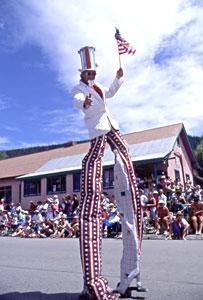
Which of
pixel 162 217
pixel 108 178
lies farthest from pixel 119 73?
pixel 108 178

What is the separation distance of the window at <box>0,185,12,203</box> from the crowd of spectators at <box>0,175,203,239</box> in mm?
11364

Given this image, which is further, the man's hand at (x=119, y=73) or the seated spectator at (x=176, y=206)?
the seated spectator at (x=176, y=206)

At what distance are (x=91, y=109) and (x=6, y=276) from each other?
7.77 feet

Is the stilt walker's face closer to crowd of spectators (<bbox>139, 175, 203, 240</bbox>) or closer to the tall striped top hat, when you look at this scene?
the tall striped top hat

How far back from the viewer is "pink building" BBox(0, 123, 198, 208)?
71.8 feet

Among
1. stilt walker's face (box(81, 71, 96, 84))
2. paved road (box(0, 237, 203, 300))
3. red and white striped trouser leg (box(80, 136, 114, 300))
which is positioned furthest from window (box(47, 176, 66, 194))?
red and white striped trouser leg (box(80, 136, 114, 300))

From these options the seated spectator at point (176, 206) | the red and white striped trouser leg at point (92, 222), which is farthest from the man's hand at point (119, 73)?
the seated spectator at point (176, 206)

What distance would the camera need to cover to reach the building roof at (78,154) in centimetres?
2261

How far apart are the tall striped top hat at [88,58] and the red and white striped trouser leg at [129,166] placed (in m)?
0.64

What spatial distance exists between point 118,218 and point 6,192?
2040 centimetres

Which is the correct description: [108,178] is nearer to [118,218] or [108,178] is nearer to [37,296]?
[118,218]

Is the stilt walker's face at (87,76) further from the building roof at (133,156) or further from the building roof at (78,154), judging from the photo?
the building roof at (78,154)

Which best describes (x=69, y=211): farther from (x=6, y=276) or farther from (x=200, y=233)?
(x=6, y=276)

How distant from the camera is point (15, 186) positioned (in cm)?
3066
